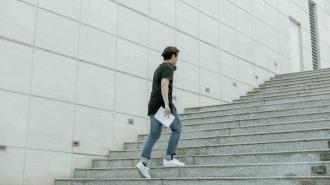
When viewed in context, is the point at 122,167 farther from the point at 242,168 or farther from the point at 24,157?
the point at 242,168

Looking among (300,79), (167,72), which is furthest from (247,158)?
(300,79)

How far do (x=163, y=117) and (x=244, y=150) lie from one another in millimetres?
1446

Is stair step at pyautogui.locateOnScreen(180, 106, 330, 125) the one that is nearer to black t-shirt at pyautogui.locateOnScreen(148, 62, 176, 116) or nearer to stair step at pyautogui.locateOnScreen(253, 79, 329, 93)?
black t-shirt at pyautogui.locateOnScreen(148, 62, 176, 116)

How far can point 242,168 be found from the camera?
5.57 meters

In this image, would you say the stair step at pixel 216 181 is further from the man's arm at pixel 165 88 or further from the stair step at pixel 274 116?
the stair step at pixel 274 116

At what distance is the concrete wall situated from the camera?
7.03 m

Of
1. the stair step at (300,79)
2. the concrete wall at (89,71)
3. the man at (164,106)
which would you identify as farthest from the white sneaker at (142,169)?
the stair step at (300,79)

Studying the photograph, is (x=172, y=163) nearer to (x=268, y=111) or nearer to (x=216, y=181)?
(x=216, y=181)

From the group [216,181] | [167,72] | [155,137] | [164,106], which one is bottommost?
[216,181]

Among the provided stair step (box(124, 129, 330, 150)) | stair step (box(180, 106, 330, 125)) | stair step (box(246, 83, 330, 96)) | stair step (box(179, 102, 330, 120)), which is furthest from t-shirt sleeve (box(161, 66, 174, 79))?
stair step (box(246, 83, 330, 96))

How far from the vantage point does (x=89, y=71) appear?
8266 mm

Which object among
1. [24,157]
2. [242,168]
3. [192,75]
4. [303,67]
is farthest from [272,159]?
[303,67]

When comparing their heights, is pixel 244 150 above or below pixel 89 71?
below

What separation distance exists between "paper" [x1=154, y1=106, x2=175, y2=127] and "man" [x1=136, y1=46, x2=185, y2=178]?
0.05 meters
